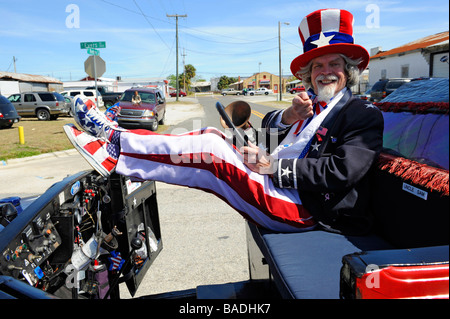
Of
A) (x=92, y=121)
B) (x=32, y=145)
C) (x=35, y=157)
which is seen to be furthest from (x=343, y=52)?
(x=32, y=145)

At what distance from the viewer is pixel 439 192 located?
1439 millimetres

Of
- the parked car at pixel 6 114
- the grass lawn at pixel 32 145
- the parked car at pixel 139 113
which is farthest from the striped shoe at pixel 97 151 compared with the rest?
the parked car at pixel 6 114

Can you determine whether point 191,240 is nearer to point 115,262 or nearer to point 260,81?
point 115,262

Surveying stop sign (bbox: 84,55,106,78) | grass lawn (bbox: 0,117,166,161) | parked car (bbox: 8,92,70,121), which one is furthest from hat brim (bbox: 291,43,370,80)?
parked car (bbox: 8,92,70,121)

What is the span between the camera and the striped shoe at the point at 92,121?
2182 mm

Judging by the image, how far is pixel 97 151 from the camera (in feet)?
7.04

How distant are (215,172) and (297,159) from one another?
18.7 inches

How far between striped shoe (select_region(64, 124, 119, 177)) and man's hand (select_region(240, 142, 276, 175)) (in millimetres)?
847

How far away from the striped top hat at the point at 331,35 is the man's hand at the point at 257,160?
0.79 metres

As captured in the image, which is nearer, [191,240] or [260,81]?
[191,240]

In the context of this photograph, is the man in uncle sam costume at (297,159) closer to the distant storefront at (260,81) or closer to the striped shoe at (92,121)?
the striped shoe at (92,121)

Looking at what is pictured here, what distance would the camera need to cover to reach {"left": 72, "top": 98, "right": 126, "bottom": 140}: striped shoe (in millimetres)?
2182
